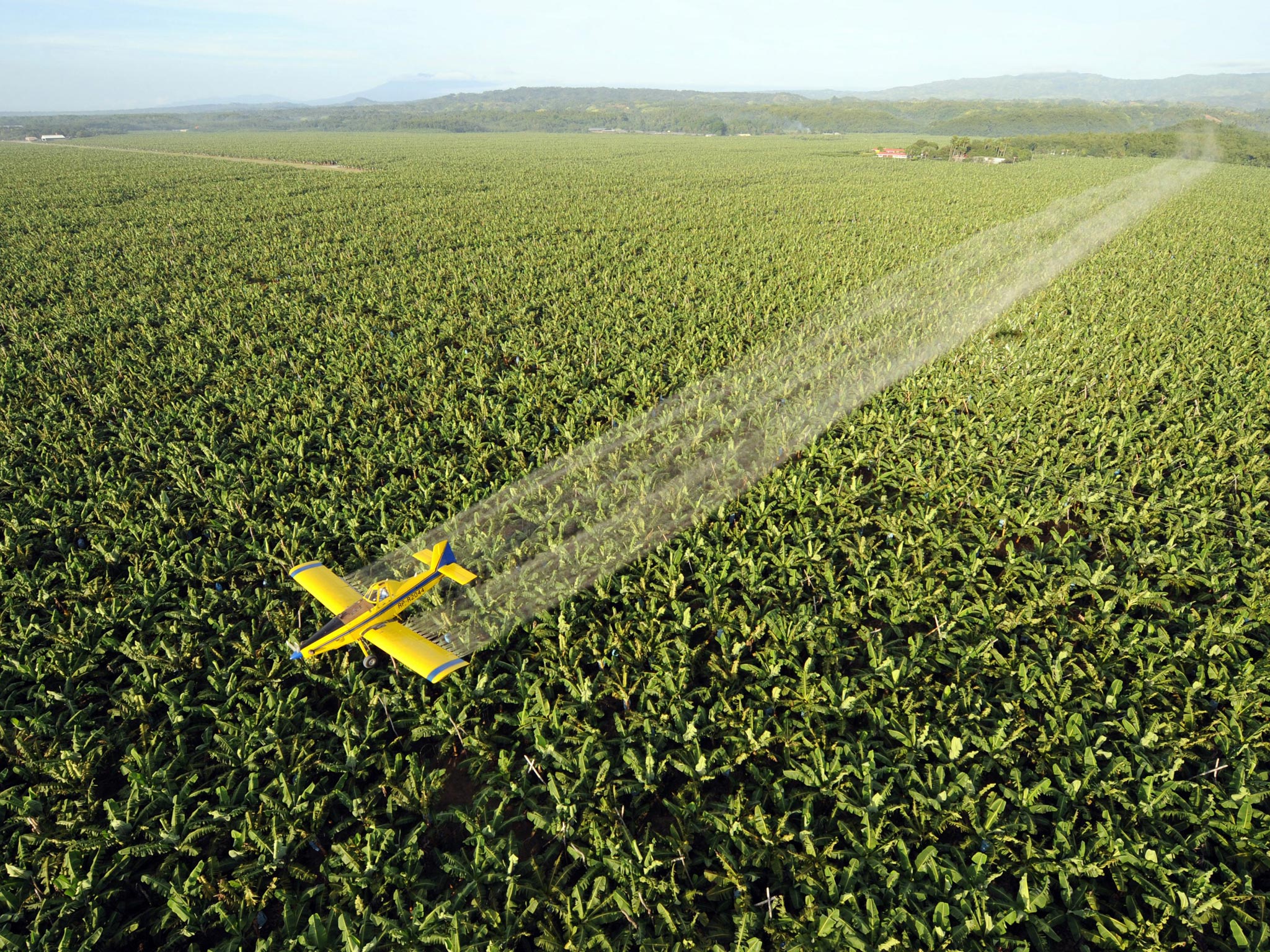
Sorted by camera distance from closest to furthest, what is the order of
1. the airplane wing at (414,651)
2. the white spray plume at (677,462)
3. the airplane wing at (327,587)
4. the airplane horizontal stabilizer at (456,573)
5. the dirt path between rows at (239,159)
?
1. the airplane wing at (414,651)
2. the airplane wing at (327,587)
3. the airplane horizontal stabilizer at (456,573)
4. the white spray plume at (677,462)
5. the dirt path between rows at (239,159)

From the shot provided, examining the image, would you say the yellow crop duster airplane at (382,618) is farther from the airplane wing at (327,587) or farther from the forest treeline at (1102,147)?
the forest treeline at (1102,147)

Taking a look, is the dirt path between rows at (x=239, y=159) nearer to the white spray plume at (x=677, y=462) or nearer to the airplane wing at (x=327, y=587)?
the white spray plume at (x=677, y=462)

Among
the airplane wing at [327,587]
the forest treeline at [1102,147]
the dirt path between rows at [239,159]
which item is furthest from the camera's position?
the forest treeline at [1102,147]

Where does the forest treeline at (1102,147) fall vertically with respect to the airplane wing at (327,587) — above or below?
above

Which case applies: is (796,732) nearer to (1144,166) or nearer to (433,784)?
(433,784)

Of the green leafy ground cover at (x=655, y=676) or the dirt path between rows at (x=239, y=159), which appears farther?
the dirt path between rows at (x=239, y=159)

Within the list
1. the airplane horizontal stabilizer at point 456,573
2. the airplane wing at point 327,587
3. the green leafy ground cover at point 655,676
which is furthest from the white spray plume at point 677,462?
the airplane wing at point 327,587

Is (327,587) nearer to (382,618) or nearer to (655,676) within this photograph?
(382,618)
